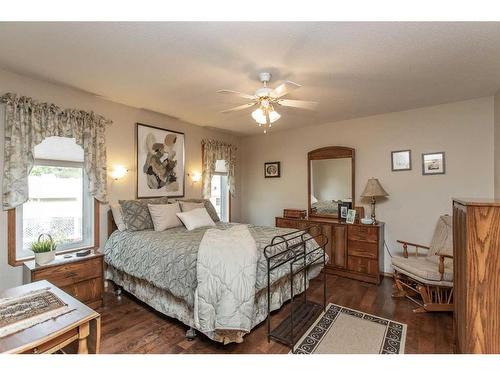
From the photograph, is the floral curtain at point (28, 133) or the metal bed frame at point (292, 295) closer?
the metal bed frame at point (292, 295)

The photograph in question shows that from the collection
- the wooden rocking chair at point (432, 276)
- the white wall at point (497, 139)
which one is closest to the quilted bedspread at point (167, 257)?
the wooden rocking chair at point (432, 276)

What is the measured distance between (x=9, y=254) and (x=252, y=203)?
148 inches

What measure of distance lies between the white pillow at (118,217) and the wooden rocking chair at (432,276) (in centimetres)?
342

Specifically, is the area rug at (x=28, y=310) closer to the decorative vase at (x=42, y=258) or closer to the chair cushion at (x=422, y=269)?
the decorative vase at (x=42, y=258)

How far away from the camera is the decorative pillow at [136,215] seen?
2.94 meters

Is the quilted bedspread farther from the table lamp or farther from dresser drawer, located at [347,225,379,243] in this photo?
the table lamp

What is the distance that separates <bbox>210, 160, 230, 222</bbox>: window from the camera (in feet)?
15.7

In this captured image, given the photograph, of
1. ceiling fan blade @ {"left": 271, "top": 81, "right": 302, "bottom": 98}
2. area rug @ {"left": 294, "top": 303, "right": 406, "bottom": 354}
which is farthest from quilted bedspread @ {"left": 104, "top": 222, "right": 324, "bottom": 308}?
ceiling fan blade @ {"left": 271, "top": 81, "right": 302, "bottom": 98}

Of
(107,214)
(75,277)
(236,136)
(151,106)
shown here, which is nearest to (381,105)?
(236,136)

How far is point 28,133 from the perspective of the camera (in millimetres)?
2391

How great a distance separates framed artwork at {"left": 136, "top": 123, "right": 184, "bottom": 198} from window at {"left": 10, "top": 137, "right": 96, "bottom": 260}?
2.35ft

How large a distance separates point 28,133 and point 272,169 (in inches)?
144
